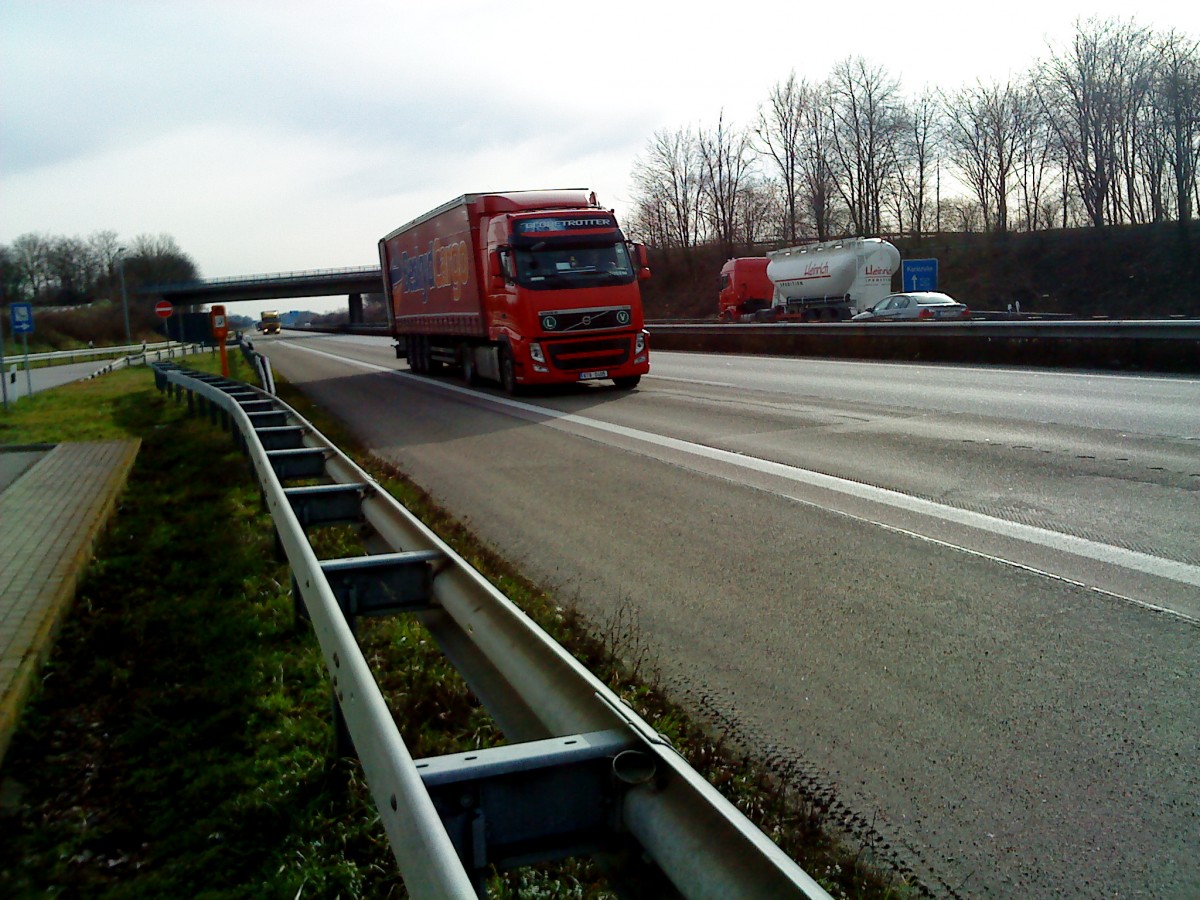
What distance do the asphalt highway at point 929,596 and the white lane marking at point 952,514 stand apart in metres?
0.03

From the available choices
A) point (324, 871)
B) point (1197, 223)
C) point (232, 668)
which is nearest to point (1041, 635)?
point (324, 871)

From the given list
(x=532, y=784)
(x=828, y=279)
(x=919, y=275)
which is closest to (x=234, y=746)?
(x=532, y=784)

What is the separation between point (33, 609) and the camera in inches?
241

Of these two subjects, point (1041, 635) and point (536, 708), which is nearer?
point (536, 708)

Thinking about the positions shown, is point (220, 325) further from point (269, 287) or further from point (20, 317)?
point (269, 287)

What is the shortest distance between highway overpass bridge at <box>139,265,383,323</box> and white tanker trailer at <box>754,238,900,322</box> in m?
61.9

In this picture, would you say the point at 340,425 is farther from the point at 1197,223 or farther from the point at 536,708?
the point at 1197,223

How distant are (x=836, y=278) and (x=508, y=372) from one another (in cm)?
2884

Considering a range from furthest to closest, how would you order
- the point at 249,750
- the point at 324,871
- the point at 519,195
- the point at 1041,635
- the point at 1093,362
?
the point at 519,195 → the point at 1093,362 → the point at 1041,635 → the point at 249,750 → the point at 324,871

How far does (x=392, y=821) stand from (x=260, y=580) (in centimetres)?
472

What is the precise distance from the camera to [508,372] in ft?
63.5

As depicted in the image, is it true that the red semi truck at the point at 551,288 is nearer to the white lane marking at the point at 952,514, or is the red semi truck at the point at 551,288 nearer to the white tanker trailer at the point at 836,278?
the white lane marking at the point at 952,514

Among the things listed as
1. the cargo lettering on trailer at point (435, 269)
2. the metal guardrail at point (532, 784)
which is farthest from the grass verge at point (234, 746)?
the cargo lettering on trailer at point (435, 269)

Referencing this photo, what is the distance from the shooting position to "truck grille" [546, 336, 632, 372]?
18377 mm
